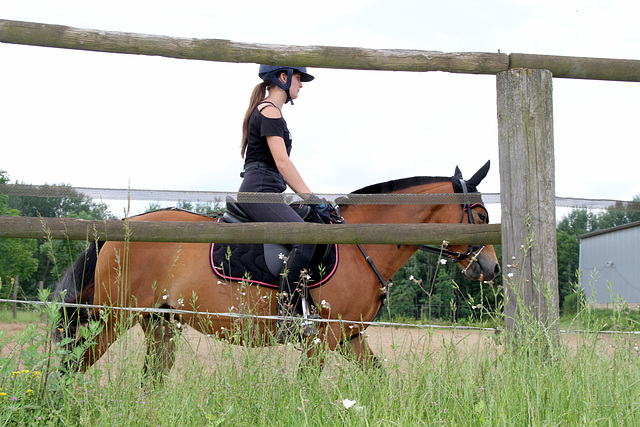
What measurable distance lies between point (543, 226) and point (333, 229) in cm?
134

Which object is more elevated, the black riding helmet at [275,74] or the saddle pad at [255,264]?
the black riding helmet at [275,74]

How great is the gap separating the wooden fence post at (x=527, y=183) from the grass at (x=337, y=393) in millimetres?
476

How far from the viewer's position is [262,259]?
13.5ft

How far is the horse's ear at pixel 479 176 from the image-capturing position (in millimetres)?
4527

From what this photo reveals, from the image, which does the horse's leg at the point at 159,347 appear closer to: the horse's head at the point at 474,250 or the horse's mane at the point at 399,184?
the horse's mane at the point at 399,184

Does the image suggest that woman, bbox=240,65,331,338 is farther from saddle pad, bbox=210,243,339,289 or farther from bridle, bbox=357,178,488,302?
bridle, bbox=357,178,488,302

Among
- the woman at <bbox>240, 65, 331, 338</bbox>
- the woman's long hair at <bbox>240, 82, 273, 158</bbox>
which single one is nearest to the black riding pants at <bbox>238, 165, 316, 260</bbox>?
the woman at <bbox>240, 65, 331, 338</bbox>

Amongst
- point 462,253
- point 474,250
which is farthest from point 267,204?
point 474,250

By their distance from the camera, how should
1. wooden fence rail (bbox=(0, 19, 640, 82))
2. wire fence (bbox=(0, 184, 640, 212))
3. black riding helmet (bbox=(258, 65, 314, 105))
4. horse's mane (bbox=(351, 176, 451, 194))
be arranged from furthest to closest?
1. horse's mane (bbox=(351, 176, 451, 194))
2. black riding helmet (bbox=(258, 65, 314, 105))
3. wire fence (bbox=(0, 184, 640, 212))
4. wooden fence rail (bbox=(0, 19, 640, 82))

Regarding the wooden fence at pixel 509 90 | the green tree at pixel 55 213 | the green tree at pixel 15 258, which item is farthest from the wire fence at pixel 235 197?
the green tree at pixel 15 258

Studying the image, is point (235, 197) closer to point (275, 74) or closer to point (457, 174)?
point (275, 74)

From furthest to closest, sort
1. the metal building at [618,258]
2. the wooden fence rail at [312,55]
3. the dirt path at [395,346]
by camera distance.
Answer: 1. the metal building at [618,258]
2. the wooden fence rail at [312,55]
3. the dirt path at [395,346]

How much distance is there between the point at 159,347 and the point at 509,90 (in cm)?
342

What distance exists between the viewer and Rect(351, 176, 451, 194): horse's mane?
14.8ft
